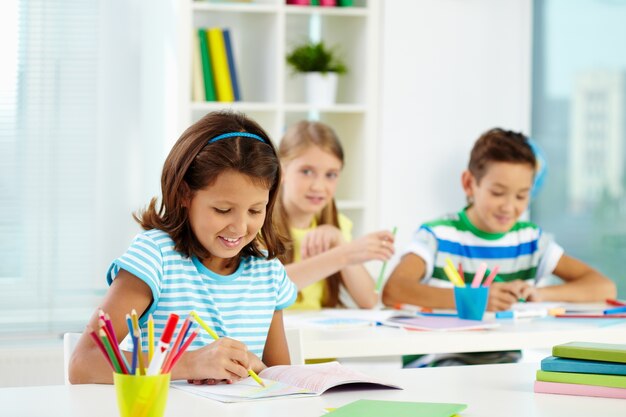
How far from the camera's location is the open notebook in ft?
4.32

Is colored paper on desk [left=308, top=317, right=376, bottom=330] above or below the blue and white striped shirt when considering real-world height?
below

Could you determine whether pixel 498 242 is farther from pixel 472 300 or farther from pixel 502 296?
pixel 472 300

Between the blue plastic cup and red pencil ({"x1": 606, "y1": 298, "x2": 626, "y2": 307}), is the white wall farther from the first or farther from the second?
the blue plastic cup

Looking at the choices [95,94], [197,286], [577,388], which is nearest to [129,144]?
[95,94]

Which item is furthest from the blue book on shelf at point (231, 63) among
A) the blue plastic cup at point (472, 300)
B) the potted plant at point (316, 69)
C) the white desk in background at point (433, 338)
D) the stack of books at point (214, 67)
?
the blue plastic cup at point (472, 300)

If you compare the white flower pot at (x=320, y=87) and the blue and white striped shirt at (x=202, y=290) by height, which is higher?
the white flower pot at (x=320, y=87)

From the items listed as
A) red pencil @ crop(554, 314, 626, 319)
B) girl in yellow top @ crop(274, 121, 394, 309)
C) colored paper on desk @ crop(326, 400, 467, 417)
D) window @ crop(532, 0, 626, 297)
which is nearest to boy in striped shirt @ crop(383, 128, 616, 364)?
girl in yellow top @ crop(274, 121, 394, 309)

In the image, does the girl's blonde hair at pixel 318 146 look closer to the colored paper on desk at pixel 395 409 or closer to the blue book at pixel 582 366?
the blue book at pixel 582 366

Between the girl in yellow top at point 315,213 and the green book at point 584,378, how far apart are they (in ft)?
3.90

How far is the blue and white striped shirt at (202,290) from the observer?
1630mm

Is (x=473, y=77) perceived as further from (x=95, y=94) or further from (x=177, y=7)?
(x=95, y=94)

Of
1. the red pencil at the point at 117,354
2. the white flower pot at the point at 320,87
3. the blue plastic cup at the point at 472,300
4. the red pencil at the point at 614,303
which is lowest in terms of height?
the red pencil at the point at 614,303

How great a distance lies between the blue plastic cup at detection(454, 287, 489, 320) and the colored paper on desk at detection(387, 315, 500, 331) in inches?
1.0

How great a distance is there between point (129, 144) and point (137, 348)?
2859mm
